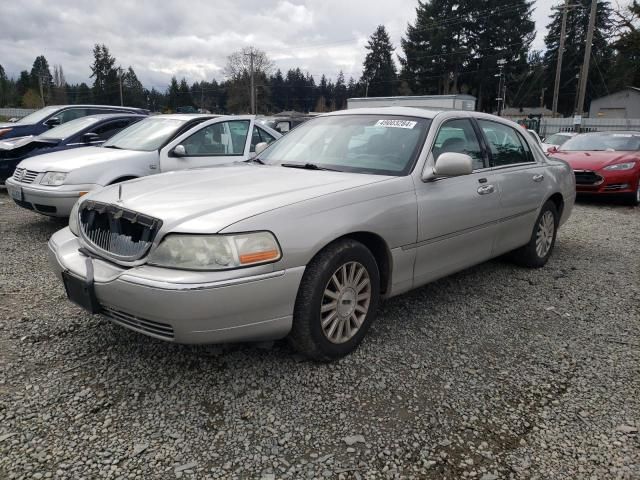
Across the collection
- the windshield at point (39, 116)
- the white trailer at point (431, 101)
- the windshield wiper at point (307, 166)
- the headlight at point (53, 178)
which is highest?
the white trailer at point (431, 101)

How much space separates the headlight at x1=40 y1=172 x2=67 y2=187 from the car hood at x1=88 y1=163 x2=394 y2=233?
277 centimetres

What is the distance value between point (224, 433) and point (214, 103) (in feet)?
304

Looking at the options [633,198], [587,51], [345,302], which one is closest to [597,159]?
[633,198]

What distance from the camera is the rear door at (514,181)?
166 inches

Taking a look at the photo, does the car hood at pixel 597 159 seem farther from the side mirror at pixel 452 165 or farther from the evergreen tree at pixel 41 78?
the evergreen tree at pixel 41 78

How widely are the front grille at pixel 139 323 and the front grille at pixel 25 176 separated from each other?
4.01 meters

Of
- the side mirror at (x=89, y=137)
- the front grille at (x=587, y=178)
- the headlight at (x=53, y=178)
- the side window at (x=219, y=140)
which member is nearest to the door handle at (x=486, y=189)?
the side window at (x=219, y=140)

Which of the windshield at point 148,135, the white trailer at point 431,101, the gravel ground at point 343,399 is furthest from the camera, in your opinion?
the white trailer at point 431,101

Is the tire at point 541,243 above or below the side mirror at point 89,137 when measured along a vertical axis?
below

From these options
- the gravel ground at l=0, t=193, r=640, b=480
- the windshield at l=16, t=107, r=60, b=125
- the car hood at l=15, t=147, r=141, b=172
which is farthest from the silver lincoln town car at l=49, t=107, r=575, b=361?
the windshield at l=16, t=107, r=60, b=125

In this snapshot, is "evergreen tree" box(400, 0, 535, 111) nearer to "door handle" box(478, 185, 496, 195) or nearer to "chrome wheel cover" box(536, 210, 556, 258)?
"chrome wheel cover" box(536, 210, 556, 258)

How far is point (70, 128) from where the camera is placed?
27.7ft

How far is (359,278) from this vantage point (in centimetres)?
303

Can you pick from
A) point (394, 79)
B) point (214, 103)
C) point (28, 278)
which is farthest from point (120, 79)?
point (28, 278)
